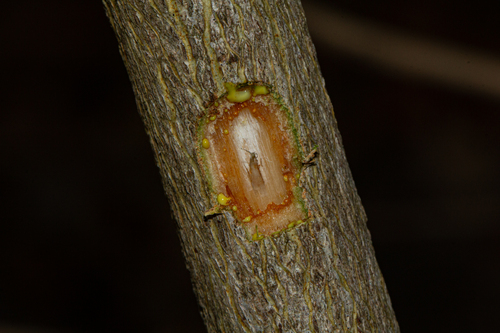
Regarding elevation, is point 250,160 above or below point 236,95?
below

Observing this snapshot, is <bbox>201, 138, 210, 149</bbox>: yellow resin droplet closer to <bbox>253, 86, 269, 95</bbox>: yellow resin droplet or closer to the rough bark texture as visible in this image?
the rough bark texture

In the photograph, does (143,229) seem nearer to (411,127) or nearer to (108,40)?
(108,40)

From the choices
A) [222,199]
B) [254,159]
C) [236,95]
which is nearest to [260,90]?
[236,95]

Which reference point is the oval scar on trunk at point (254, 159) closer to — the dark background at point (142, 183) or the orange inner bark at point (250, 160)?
the orange inner bark at point (250, 160)

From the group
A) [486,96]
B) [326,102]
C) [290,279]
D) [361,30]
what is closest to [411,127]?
[486,96]

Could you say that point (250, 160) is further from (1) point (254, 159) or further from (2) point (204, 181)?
(2) point (204, 181)

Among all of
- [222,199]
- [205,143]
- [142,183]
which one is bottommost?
[222,199]
